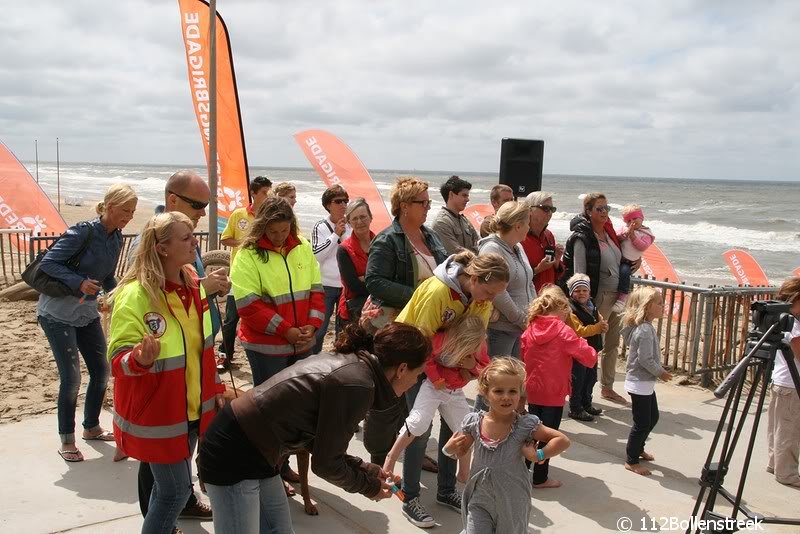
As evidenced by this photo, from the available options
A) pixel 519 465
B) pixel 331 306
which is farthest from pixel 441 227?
pixel 519 465

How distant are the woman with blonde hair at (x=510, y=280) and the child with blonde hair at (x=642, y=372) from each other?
74 centimetres

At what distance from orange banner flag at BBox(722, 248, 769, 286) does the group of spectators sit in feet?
26.1

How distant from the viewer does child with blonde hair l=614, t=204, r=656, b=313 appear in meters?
6.27

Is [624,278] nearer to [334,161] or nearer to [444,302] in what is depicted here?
[444,302]

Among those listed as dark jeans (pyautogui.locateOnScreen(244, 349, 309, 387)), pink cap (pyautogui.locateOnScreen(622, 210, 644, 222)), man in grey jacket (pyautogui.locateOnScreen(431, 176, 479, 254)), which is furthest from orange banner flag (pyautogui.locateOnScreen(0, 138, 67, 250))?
pink cap (pyautogui.locateOnScreen(622, 210, 644, 222))

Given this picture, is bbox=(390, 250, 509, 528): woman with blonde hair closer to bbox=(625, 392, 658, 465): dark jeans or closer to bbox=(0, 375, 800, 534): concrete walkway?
bbox=(0, 375, 800, 534): concrete walkway

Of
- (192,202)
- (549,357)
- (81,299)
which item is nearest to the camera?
(192,202)

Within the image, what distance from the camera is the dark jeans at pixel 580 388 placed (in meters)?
5.77

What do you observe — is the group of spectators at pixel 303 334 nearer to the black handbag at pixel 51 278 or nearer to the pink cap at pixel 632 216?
the black handbag at pixel 51 278

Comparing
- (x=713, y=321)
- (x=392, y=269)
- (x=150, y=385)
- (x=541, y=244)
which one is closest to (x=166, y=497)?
(x=150, y=385)

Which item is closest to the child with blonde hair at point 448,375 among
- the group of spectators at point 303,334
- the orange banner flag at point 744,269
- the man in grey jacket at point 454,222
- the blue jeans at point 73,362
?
the group of spectators at point 303,334

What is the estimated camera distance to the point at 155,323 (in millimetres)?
3004

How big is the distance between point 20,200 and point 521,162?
826 cm

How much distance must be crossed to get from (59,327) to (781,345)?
3887 millimetres
